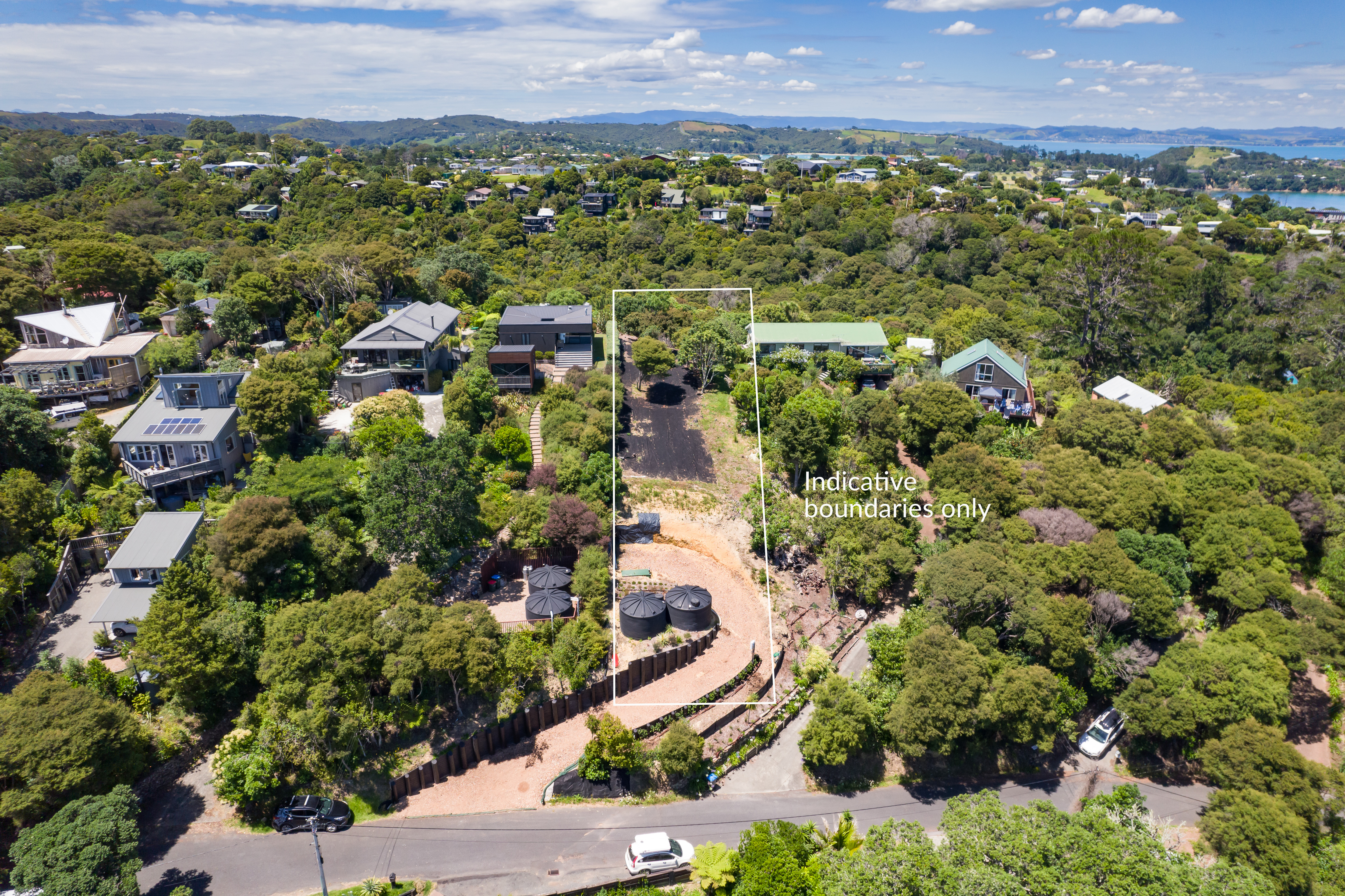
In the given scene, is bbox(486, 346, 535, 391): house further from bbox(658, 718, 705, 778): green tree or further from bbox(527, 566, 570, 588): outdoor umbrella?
bbox(658, 718, 705, 778): green tree

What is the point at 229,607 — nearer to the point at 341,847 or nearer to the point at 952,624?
the point at 341,847

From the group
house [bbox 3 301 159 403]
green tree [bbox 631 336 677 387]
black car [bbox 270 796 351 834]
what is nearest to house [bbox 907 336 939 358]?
green tree [bbox 631 336 677 387]

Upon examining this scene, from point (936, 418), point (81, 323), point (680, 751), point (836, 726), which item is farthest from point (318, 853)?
point (81, 323)

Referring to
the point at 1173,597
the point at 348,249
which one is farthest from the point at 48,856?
the point at 348,249

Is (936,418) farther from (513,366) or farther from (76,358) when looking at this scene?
(76,358)

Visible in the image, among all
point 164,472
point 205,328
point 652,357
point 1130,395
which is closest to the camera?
point 164,472
